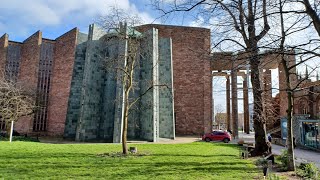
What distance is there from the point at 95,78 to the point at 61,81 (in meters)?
8.80

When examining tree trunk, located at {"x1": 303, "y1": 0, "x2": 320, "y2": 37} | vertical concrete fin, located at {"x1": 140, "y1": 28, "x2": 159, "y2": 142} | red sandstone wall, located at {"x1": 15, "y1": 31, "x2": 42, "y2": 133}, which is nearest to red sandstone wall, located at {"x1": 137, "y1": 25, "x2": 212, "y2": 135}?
vertical concrete fin, located at {"x1": 140, "y1": 28, "x2": 159, "y2": 142}

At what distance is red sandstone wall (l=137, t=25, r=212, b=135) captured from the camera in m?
Answer: 29.7

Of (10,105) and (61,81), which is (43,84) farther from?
(10,105)

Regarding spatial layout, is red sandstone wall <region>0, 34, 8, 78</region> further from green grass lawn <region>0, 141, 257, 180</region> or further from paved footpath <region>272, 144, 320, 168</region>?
paved footpath <region>272, 144, 320, 168</region>

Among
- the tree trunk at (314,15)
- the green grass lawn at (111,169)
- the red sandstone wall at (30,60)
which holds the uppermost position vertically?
the red sandstone wall at (30,60)

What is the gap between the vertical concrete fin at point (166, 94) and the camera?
2373 cm

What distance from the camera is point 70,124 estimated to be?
74.1ft

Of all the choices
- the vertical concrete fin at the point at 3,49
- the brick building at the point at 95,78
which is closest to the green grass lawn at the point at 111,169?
the brick building at the point at 95,78

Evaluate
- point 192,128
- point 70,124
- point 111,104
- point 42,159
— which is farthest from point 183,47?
point 42,159

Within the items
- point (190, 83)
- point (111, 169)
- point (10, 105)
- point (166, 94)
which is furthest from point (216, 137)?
point (111, 169)

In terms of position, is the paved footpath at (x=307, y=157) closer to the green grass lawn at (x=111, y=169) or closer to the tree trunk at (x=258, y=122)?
the tree trunk at (x=258, y=122)

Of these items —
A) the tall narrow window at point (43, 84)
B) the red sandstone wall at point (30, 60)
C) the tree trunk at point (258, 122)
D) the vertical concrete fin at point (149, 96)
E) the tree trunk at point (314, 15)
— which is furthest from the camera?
the red sandstone wall at point (30, 60)

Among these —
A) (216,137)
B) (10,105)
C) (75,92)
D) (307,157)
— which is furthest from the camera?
(216,137)

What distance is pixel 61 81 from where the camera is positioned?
97.6 ft
